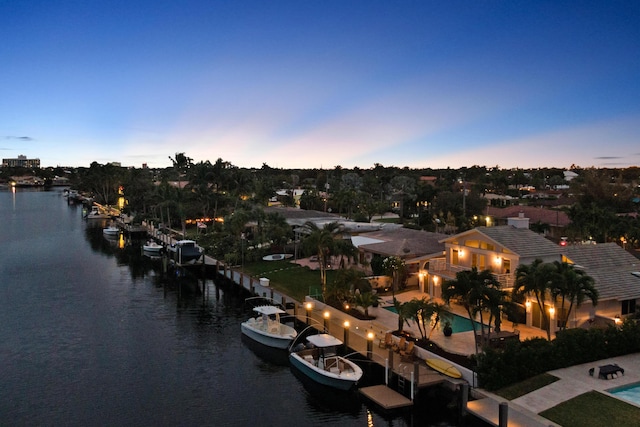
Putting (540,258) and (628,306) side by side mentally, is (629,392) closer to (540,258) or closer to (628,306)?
(628,306)

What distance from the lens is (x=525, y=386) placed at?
24.2m

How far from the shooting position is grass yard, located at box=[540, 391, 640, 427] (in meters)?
20.5

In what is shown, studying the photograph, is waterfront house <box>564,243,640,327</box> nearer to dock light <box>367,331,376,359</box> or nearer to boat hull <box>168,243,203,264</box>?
dock light <box>367,331,376,359</box>

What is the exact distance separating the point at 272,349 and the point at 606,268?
23.8 m

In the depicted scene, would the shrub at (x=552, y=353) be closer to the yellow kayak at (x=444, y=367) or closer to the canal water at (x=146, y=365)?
the yellow kayak at (x=444, y=367)

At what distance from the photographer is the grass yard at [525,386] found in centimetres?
2367

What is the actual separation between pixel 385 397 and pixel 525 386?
677cm

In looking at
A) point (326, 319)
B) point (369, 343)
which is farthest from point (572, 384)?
point (326, 319)

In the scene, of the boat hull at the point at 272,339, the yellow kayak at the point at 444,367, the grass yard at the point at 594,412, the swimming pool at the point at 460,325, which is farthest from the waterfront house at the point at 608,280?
the boat hull at the point at 272,339

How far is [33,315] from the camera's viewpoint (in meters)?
42.3

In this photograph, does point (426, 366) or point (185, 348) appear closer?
point (426, 366)

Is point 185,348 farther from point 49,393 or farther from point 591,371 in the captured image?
point 591,371

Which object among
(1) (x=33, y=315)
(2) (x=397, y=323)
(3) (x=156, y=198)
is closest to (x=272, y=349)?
(2) (x=397, y=323)

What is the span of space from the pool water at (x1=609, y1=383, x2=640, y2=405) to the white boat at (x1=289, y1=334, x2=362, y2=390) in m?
12.1
